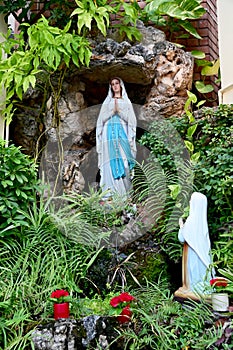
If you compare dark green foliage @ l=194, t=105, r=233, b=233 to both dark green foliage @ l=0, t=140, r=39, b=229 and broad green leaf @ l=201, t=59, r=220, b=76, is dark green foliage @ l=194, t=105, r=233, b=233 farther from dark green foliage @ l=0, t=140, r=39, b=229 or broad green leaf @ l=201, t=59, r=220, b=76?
dark green foliage @ l=0, t=140, r=39, b=229

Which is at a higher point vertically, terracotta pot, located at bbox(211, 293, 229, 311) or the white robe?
the white robe

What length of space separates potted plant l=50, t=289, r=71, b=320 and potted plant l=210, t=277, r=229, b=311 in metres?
0.98

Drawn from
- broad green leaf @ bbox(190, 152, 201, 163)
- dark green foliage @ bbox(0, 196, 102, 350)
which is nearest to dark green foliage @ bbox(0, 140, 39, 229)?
dark green foliage @ bbox(0, 196, 102, 350)

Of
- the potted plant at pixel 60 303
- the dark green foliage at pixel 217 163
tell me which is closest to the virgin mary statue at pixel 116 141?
the dark green foliage at pixel 217 163

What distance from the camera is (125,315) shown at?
3.09 meters

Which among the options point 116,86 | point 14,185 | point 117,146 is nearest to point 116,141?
point 117,146

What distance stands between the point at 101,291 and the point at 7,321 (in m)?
0.97

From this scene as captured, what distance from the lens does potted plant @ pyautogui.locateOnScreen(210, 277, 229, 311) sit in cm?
304

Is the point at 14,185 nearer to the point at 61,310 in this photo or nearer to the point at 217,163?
the point at 61,310

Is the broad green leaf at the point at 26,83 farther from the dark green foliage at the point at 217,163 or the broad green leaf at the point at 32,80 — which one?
the dark green foliage at the point at 217,163

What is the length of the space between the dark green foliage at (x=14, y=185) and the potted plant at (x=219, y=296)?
159 centimetres

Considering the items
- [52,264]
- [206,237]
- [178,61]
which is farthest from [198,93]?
[52,264]

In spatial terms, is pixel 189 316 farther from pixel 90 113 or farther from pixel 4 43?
pixel 4 43

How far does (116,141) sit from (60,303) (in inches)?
76.9
